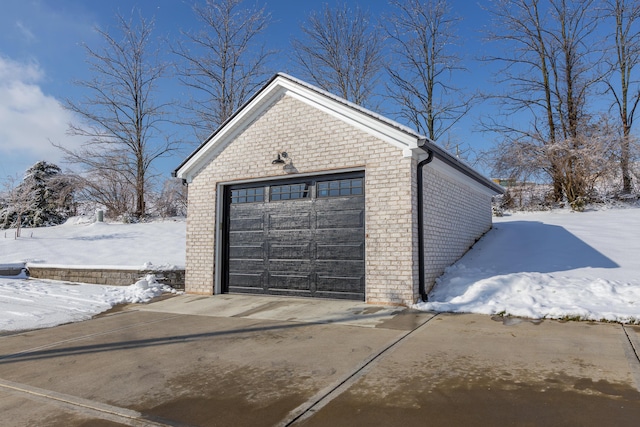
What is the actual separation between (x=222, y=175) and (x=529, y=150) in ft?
48.9

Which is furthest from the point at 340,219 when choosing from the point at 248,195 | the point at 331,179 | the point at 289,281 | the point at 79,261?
the point at 79,261

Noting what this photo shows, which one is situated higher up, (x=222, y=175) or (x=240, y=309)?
(x=222, y=175)

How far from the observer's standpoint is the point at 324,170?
26.6 ft

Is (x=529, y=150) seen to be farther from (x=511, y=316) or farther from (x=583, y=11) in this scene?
(x=511, y=316)

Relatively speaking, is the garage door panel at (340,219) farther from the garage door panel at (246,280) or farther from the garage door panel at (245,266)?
the garage door panel at (246,280)

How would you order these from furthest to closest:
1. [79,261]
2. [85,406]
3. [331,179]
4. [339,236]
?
[79,261] < [331,179] < [339,236] < [85,406]

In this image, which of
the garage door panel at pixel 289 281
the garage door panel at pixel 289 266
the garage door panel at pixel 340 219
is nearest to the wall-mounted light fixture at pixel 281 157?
the garage door panel at pixel 340 219

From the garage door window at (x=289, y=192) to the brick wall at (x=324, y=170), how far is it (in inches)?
13.8

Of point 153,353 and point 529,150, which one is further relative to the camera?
point 529,150

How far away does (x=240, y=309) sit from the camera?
739 cm

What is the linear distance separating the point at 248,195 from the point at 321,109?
9.16 ft

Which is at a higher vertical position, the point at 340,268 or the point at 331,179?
the point at 331,179

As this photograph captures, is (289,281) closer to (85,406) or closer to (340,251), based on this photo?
(340,251)

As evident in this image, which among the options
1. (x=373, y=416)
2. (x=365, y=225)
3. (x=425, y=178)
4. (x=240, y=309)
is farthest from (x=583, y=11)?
(x=373, y=416)
